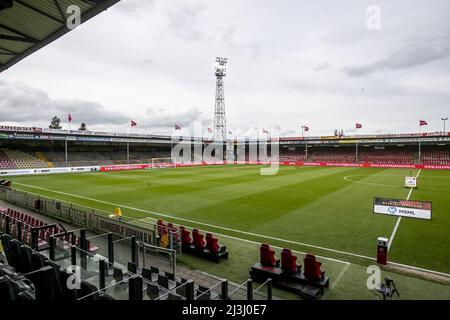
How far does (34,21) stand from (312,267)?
988 centimetres

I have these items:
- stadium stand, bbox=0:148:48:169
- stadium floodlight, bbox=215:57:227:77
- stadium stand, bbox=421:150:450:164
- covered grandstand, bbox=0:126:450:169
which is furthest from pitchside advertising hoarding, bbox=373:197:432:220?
stadium floodlight, bbox=215:57:227:77

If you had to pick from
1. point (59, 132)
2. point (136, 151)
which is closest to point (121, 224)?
point (59, 132)

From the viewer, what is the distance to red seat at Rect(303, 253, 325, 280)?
7.93 metres

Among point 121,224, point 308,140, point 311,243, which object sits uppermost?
point 308,140

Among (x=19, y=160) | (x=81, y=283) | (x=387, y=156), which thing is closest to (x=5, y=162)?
(x=19, y=160)

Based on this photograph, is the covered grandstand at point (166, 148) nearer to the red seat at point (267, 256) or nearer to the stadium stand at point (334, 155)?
the stadium stand at point (334, 155)

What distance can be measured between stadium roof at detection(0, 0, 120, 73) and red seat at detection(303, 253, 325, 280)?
789cm

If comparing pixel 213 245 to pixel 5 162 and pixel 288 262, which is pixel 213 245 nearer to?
pixel 288 262

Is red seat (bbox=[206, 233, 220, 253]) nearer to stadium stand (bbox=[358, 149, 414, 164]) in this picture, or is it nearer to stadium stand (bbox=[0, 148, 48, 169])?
stadium stand (bbox=[0, 148, 48, 169])

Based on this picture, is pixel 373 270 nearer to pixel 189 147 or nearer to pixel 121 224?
pixel 121 224

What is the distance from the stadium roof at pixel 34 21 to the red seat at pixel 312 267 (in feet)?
25.9

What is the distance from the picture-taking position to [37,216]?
16109 mm

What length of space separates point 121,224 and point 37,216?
790cm

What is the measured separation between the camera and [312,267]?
7.98m
